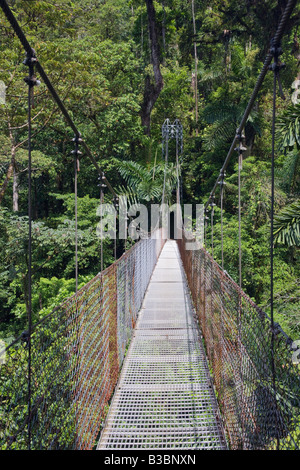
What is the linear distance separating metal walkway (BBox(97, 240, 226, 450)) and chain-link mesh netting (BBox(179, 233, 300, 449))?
15 cm

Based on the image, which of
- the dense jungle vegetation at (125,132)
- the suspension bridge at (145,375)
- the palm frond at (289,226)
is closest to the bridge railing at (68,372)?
the suspension bridge at (145,375)

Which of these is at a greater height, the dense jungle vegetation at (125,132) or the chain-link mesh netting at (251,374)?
the dense jungle vegetation at (125,132)

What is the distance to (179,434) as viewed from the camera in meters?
1.93

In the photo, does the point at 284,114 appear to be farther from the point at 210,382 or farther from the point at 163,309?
the point at 210,382

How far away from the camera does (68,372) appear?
1.45 meters

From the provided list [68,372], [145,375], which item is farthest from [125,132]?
[68,372]

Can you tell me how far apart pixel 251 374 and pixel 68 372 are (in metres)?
0.73

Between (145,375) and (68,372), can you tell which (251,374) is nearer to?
(68,372)

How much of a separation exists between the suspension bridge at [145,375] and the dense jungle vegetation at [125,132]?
2025 mm

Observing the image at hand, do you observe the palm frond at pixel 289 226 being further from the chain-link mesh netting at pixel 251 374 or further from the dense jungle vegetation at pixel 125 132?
the chain-link mesh netting at pixel 251 374

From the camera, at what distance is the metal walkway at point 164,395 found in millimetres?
1879

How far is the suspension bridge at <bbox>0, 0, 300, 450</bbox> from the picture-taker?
1236 millimetres

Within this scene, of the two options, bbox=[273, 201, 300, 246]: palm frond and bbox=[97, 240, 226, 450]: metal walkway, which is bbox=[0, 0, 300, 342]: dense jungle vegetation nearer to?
bbox=[273, 201, 300, 246]: palm frond

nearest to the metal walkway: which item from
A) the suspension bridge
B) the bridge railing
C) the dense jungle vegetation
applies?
the suspension bridge
